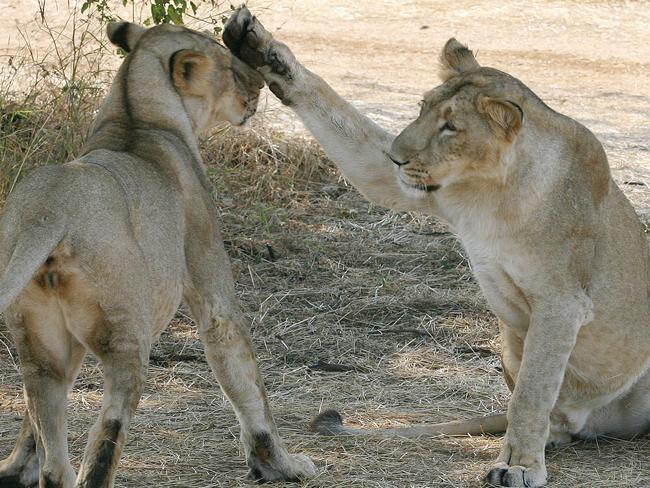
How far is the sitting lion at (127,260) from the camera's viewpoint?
336 cm

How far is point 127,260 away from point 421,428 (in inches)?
64.0

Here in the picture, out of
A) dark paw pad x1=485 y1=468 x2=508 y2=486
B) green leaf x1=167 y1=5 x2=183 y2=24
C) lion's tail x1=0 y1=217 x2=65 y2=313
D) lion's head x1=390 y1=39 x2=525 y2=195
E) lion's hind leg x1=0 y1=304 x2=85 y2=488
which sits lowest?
dark paw pad x1=485 y1=468 x2=508 y2=486

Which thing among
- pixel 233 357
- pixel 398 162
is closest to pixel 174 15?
pixel 398 162

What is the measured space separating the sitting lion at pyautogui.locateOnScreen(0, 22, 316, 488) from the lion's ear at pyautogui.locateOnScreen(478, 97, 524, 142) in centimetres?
90

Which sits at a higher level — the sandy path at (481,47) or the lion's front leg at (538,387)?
the sandy path at (481,47)

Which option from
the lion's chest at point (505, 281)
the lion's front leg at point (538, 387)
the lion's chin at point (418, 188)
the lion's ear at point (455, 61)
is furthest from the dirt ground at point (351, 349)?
the lion's ear at point (455, 61)

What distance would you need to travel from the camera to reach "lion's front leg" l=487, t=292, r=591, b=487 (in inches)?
168

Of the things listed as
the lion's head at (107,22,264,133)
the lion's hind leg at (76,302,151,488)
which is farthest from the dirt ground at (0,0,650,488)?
the lion's head at (107,22,264,133)

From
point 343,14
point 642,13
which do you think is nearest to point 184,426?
point 343,14

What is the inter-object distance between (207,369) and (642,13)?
1026cm

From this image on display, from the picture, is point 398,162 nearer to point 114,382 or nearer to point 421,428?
point 421,428

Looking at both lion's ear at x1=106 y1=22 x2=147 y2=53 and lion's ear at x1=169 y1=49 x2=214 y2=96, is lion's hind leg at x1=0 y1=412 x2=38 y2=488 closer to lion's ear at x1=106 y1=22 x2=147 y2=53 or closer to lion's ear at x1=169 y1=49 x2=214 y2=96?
lion's ear at x1=169 y1=49 x2=214 y2=96

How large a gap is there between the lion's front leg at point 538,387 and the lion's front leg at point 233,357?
707 mm

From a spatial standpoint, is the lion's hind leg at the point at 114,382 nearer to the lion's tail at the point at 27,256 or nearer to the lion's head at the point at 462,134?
the lion's tail at the point at 27,256
